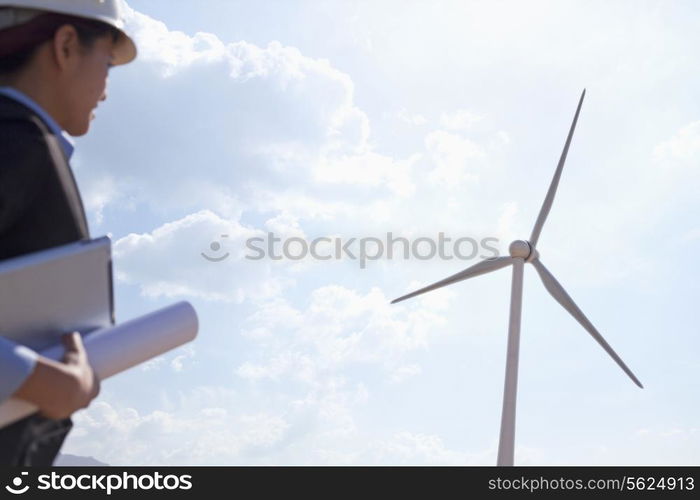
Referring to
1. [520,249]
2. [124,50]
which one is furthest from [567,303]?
[124,50]

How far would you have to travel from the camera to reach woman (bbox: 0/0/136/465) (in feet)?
10.2

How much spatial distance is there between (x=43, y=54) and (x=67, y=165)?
1.99 ft

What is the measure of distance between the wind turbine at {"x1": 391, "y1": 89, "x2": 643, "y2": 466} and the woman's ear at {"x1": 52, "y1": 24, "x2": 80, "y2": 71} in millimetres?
35923

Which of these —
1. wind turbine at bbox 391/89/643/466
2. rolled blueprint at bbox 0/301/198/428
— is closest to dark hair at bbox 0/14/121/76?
rolled blueprint at bbox 0/301/198/428

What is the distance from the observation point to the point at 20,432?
3.26m

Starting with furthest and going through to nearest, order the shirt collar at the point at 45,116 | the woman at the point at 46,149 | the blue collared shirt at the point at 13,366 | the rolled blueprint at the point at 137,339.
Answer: the shirt collar at the point at 45,116 < the rolled blueprint at the point at 137,339 < the woman at the point at 46,149 < the blue collared shirt at the point at 13,366

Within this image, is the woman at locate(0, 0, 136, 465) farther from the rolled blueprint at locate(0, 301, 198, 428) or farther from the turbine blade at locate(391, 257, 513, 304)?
the turbine blade at locate(391, 257, 513, 304)

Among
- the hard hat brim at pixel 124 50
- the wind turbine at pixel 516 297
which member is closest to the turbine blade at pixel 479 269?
the wind turbine at pixel 516 297

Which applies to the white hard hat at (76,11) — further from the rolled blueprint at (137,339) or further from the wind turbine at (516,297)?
the wind turbine at (516,297)

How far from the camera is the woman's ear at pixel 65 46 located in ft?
12.7

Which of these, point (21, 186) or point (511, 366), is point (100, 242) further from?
point (511, 366)

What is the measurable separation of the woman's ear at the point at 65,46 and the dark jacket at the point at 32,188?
360 mm

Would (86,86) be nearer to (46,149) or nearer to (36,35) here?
(36,35)
